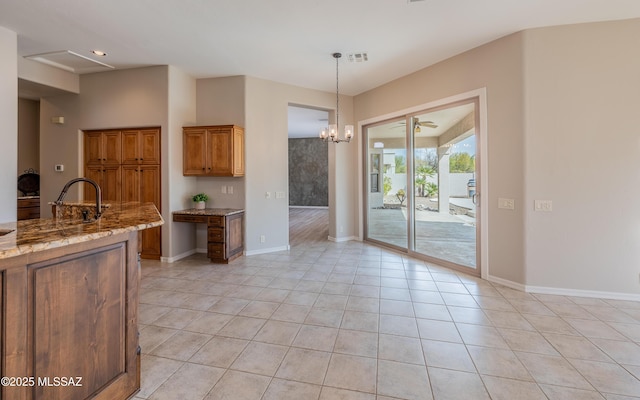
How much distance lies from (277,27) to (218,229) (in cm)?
294

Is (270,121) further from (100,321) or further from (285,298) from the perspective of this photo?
(100,321)

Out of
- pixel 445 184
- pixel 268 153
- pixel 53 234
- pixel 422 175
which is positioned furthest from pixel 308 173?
pixel 53 234

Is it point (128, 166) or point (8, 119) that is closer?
point (8, 119)

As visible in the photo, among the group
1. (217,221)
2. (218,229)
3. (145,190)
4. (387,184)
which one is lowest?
(218,229)

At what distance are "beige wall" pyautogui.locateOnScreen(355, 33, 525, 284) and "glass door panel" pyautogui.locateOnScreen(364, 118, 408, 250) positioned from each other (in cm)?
139

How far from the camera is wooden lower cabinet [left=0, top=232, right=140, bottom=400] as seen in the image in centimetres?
119

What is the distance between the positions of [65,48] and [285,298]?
4.45m

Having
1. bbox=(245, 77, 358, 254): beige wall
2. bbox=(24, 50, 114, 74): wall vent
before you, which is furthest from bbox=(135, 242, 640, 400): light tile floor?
bbox=(24, 50, 114, 74): wall vent

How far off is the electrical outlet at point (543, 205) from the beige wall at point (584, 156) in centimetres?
4

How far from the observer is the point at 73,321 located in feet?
4.66

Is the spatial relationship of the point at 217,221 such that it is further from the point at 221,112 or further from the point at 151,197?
the point at 221,112

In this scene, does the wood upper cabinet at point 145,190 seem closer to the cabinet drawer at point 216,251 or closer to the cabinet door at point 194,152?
the cabinet door at point 194,152

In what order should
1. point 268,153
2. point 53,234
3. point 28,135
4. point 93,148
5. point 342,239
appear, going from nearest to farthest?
1. point 53,234
2. point 93,148
3. point 268,153
4. point 28,135
5. point 342,239

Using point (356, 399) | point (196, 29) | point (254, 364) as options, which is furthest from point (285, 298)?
point (196, 29)
